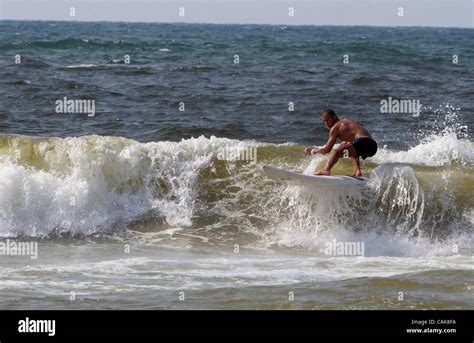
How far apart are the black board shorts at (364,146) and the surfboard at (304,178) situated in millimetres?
408

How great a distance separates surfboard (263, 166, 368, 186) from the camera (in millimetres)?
12477

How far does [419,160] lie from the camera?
15367 millimetres

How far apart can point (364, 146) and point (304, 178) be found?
3.07 feet

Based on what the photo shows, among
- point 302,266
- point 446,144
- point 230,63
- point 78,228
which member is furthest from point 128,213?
point 230,63

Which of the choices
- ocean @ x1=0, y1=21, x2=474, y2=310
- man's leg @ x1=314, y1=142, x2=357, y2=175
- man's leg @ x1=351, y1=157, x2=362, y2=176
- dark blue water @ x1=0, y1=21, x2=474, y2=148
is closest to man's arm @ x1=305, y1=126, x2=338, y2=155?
man's leg @ x1=314, y1=142, x2=357, y2=175

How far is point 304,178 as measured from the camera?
41.1 feet

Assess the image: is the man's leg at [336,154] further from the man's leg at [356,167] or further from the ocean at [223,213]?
the ocean at [223,213]

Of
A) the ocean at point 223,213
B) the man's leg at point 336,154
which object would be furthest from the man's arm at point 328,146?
the ocean at point 223,213

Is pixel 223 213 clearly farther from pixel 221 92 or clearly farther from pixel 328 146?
pixel 221 92

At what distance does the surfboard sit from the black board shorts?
0.41 meters

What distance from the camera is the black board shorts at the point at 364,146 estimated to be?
12623 mm
